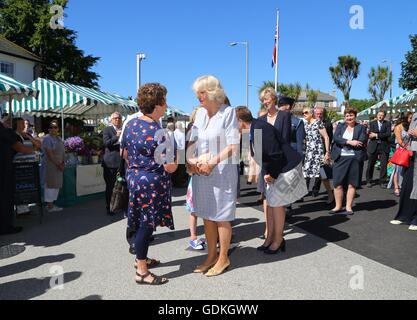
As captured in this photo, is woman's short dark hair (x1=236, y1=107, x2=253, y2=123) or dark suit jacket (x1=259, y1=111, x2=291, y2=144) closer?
dark suit jacket (x1=259, y1=111, x2=291, y2=144)

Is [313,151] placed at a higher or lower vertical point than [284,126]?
lower

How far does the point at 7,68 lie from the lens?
2598cm

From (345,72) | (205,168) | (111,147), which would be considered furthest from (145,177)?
(345,72)

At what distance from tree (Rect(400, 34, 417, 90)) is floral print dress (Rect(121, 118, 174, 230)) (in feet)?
84.8

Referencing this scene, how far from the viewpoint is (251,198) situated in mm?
8000

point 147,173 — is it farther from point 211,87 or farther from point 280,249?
point 280,249

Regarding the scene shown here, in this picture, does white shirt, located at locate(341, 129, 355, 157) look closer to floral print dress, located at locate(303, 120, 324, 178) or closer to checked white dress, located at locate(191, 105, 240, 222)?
floral print dress, located at locate(303, 120, 324, 178)

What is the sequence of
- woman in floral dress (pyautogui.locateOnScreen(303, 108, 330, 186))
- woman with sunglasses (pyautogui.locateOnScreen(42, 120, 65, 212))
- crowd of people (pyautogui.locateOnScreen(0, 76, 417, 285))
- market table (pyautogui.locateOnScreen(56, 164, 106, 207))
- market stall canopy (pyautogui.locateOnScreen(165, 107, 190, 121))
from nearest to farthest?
crowd of people (pyautogui.locateOnScreen(0, 76, 417, 285)) → woman with sunglasses (pyautogui.locateOnScreen(42, 120, 65, 212)) → woman in floral dress (pyautogui.locateOnScreen(303, 108, 330, 186)) → market table (pyautogui.locateOnScreen(56, 164, 106, 207)) → market stall canopy (pyautogui.locateOnScreen(165, 107, 190, 121))

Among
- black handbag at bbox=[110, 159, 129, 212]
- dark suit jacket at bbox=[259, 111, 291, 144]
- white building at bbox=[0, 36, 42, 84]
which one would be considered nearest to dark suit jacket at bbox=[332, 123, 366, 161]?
dark suit jacket at bbox=[259, 111, 291, 144]

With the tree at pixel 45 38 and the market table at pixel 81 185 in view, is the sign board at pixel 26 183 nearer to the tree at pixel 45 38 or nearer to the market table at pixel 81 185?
the market table at pixel 81 185

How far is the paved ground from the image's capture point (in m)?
3.15

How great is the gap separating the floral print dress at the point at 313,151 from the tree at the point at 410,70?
2108cm

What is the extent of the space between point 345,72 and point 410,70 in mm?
29135

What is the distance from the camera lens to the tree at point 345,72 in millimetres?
51312
